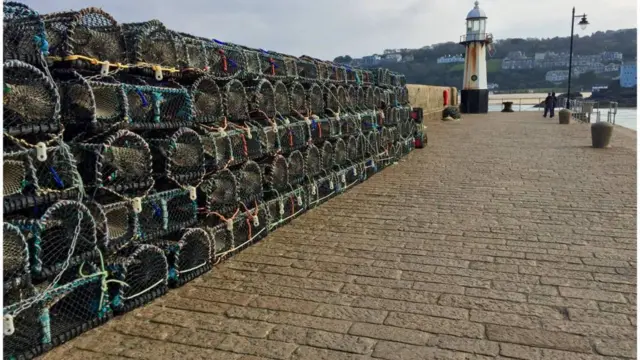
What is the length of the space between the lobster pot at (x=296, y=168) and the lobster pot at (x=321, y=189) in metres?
0.22

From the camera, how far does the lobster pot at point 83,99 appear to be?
3.51 metres

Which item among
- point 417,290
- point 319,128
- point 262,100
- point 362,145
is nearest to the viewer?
point 417,290

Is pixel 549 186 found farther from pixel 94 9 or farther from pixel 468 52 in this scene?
pixel 468 52

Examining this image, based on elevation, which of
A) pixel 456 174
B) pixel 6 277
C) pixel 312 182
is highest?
pixel 6 277

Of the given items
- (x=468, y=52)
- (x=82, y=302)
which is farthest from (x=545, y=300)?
(x=468, y=52)

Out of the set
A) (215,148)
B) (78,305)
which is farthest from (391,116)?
(78,305)

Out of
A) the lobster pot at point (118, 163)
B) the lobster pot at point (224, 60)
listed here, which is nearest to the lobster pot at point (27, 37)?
the lobster pot at point (118, 163)

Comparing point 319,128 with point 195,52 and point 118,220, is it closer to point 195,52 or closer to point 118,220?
point 195,52

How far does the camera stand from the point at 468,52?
3366 cm

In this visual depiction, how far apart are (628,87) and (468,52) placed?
5239cm

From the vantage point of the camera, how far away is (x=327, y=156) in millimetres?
7516

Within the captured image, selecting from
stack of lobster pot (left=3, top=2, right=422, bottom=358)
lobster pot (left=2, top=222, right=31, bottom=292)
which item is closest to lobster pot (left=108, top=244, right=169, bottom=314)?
stack of lobster pot (left=3, top=2, right=422, bottom=358)

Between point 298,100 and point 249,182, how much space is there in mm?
1746

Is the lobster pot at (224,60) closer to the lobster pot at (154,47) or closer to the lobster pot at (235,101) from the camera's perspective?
the lobster pot at (235,101)
